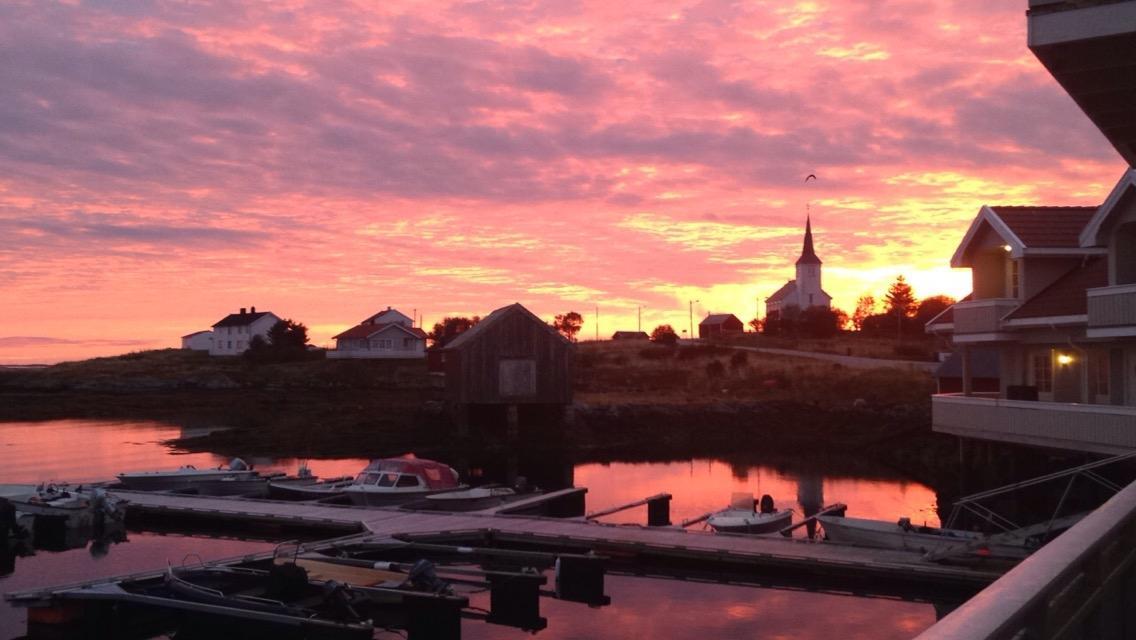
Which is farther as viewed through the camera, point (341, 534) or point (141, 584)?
point (341, 534)

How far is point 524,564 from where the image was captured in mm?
21672

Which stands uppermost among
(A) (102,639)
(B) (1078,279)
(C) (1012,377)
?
(B) (1078,279)

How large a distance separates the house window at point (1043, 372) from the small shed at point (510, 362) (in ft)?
90.7

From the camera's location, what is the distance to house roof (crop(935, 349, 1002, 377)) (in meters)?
46.3

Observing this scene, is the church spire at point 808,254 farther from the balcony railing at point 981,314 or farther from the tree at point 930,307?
the balcony railing at point 981,314

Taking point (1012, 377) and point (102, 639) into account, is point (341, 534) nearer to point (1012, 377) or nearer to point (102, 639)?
point (102, 639)

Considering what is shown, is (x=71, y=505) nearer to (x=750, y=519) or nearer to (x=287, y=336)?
(x=750, y=519)

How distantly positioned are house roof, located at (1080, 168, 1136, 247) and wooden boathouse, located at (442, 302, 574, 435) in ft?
105

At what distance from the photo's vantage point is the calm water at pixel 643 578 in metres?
18.8

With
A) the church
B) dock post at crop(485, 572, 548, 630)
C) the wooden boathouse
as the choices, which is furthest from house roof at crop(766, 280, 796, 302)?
dock post at crop(485, 572, 548, 630)

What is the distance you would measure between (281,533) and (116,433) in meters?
38.0

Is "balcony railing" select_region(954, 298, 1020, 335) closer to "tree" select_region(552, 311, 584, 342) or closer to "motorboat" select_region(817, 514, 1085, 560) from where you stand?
"motorboat" select_region(817, 514, 1085, 560)

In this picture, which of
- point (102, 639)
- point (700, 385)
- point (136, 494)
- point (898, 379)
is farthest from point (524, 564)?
point (700, 385)

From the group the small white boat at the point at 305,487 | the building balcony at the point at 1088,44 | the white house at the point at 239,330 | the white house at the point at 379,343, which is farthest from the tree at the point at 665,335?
the building balcony at the point at 1088,44
